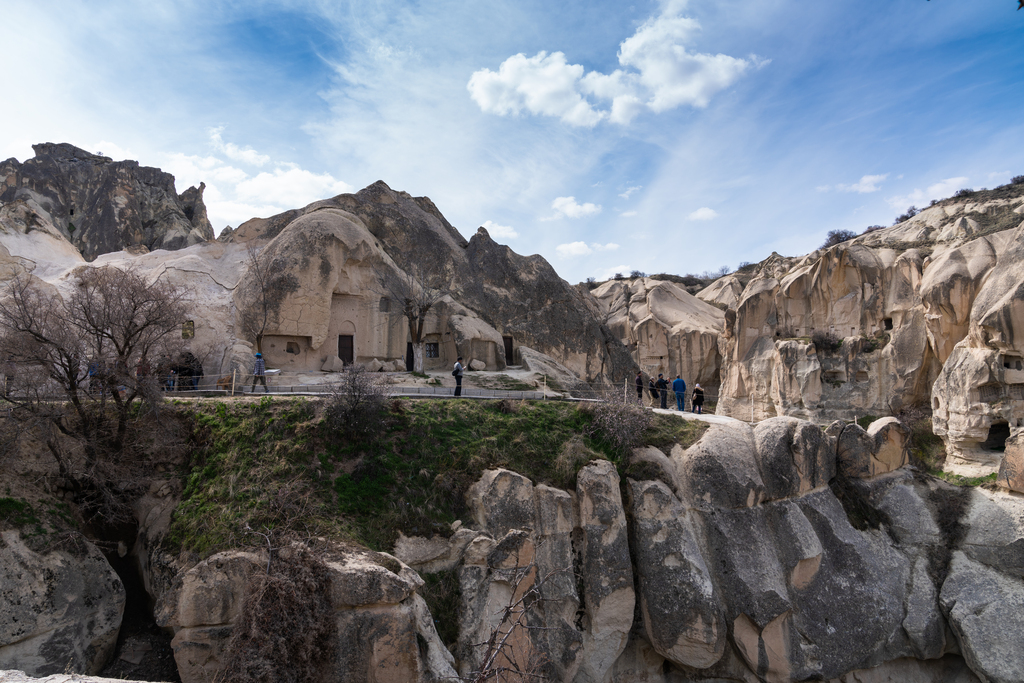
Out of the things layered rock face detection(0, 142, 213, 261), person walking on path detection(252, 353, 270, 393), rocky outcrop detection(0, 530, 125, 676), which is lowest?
rocky outcrop detection(0, 530, 125, 676)

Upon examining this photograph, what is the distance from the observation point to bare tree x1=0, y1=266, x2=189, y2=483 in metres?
12.1

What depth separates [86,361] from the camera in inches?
517

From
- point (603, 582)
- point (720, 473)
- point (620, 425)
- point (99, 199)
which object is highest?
point (99, 199)

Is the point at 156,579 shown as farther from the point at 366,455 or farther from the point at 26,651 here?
the point at 366,455

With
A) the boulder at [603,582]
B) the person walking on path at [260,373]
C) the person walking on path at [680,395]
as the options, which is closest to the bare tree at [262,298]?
the person walking on path at [260,373]

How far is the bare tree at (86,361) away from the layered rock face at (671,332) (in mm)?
31111

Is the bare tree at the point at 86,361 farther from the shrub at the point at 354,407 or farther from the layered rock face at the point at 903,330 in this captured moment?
the layered rock face at the point at 903,330

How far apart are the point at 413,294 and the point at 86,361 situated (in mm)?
12872

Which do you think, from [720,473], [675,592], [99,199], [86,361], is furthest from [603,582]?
[99,199]

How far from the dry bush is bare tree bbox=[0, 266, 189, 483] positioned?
5679 mm

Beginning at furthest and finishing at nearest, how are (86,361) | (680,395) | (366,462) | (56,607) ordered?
(680,395) → (366,462) → (86,361) → (56,607)

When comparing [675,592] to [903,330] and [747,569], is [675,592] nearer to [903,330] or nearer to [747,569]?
[747,569]

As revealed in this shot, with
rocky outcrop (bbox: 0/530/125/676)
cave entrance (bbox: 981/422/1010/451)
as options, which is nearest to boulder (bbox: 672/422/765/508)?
rocky outcrop (bbox: 0/530/125/676)

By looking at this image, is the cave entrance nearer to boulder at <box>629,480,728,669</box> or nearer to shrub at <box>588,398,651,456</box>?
shrub at <box>588,398,651,456</box>
